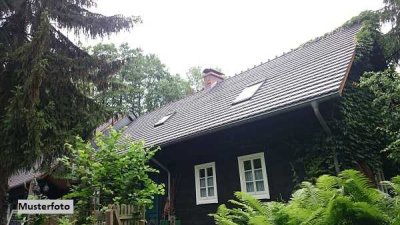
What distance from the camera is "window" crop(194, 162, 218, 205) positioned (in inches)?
372

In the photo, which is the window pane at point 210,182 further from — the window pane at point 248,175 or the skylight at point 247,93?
the skylight at point 247,93

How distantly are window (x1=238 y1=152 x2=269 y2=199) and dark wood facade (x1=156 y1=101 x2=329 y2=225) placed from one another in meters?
0.13

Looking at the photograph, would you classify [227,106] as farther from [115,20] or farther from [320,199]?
[320,199]

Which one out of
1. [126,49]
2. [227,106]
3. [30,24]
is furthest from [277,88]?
[126,49]

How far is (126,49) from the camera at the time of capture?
3247 cm

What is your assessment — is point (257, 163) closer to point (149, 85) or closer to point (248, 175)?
point (248, 175)

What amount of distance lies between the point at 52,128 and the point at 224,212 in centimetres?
486

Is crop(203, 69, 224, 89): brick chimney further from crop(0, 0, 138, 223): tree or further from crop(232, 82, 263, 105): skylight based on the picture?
crop(0, 0, 138, 223): tree

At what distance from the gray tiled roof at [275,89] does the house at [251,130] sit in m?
0.03

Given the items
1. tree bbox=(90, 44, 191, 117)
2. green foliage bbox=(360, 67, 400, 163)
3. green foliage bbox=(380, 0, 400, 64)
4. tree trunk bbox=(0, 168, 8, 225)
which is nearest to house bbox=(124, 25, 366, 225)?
green foliage bbox=(360, 67, 400, 163)

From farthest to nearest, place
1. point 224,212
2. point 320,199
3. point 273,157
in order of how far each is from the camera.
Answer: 1. point 273,157
2. point 224,212
3. point 320,199

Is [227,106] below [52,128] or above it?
above

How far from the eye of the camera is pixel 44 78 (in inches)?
314

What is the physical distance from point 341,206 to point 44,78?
709cm
